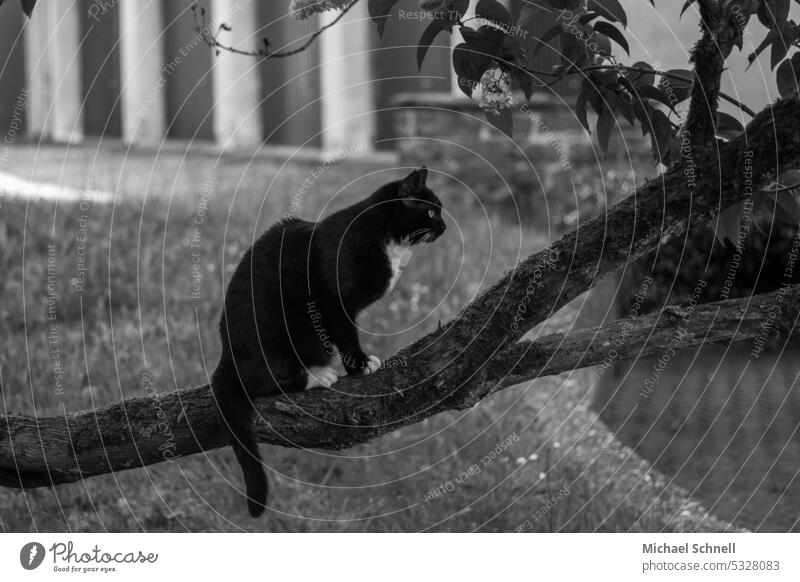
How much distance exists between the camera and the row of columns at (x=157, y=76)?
7.29 m

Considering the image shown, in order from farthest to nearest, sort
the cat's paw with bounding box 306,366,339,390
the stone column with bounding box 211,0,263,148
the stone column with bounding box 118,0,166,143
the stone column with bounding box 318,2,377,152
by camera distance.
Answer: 1. the stone column with bounding box 118,0,166,143
2. the stone column with bounding box 211,0,263,148
3. the stone column with bounding box 318,2,377,152
4. the cat's paw with bounding box 306,366,339,390

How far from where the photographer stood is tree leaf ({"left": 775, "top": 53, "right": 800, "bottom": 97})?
1.97 m

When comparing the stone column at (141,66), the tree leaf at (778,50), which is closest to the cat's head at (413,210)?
the tree leaf at (778,50)

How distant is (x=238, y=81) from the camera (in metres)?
7.55

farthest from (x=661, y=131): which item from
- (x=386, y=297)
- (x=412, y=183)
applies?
(x=386, y=297)

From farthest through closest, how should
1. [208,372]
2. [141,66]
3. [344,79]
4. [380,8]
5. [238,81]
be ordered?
[141,66], [238,81], [344,79], [208,372], [380,8]

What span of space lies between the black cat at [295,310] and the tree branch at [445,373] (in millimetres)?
62

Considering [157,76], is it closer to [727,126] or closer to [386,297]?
[386,297]

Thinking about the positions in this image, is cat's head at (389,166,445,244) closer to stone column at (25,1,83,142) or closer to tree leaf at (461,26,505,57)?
tree leaf at (461,26,505,57)

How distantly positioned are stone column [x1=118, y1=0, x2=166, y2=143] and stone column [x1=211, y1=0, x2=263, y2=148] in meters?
0.50

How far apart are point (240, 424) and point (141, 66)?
680 cm

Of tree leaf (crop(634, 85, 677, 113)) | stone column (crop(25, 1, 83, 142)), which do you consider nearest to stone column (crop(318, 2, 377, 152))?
stone column (crop(25, 1, 83, 142))

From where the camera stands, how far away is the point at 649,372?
15.2 ft

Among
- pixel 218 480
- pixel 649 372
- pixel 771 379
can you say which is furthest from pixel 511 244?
pixel 218 480
